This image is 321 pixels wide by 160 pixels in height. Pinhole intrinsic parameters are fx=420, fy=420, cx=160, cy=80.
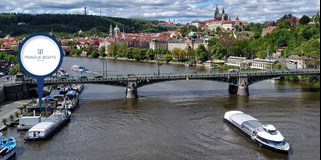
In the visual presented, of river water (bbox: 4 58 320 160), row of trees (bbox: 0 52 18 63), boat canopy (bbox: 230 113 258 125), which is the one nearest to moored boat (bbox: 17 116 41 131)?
river water (bbox: 4 58 320 160)

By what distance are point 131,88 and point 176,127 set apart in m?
11.8

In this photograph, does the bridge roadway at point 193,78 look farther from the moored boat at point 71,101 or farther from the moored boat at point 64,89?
the moored boat at point 64,89

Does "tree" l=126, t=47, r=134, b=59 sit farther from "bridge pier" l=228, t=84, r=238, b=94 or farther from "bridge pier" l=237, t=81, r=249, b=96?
"bridge pier" l=237, t=81, r=249, b=96

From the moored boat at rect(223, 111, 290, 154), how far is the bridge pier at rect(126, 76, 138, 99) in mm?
13207

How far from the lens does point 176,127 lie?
2727 centimetres

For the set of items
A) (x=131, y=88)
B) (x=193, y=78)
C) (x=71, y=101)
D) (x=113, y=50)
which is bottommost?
(x=71, y=101)

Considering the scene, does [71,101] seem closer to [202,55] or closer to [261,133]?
[261,133]

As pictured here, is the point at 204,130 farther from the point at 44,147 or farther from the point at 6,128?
the point at 6,128

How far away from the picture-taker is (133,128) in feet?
88.3

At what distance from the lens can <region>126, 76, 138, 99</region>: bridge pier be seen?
3806cm

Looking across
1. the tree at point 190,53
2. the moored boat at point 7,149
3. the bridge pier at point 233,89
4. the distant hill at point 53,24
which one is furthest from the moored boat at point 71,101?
the distant hill at point 53,24

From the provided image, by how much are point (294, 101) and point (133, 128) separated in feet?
51.6

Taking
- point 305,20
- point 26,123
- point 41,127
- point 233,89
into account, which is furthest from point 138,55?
point 41,127

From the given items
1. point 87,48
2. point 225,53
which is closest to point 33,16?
point 87,48
